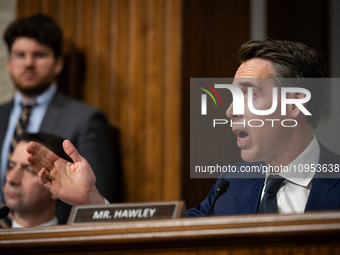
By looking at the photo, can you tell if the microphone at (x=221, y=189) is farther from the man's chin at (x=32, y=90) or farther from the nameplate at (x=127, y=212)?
the man's chin at (x=32, y=90)

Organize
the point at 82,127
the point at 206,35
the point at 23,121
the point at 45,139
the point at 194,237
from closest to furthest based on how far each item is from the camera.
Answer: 1. the point at 194,237
2. the point at 45,139
3. the point at 206,35
4. the point at 82,127
5. the point at 23,121

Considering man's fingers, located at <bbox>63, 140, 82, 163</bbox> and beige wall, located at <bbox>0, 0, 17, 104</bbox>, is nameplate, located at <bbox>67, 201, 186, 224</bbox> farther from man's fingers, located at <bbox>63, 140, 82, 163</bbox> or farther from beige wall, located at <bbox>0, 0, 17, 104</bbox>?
beige wall, located at <bbox>0, 0, 17, 104</bbox>

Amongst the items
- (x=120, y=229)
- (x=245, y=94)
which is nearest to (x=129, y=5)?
(x=245, y=94)

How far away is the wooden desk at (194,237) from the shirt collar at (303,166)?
28cm

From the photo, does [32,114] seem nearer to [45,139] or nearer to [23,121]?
[23,121]

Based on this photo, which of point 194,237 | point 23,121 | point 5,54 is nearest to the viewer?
point 194,237

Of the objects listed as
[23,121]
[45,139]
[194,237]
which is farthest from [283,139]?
[23,121]

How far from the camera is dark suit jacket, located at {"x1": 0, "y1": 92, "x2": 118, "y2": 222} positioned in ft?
6.36

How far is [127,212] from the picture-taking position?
0.83m

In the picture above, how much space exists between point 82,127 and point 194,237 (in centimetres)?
135

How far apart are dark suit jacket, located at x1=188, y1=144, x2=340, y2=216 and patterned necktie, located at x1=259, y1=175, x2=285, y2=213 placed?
0.02m

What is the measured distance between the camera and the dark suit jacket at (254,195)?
954mm

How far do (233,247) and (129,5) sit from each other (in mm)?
1751

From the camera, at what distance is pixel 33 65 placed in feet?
7.14
